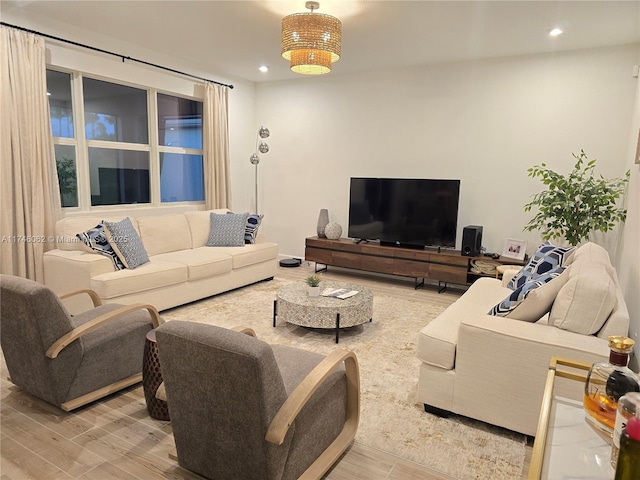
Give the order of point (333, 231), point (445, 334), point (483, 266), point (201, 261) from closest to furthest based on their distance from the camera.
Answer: point (445, 334) < point (201, 261) < point (483, 266) < point (333, 231)

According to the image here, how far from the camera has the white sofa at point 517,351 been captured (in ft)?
6.75

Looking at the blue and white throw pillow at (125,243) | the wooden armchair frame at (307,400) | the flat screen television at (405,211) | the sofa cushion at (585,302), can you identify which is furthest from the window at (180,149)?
the sofa cushion at (585,302)

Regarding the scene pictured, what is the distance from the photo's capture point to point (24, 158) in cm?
400

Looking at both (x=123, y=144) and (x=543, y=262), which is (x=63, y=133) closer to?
(x=123, y=144)

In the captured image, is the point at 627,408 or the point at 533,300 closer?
the point at 627,408

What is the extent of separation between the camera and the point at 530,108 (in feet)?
15.7

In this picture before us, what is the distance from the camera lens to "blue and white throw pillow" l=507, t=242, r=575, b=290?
303 centimetres

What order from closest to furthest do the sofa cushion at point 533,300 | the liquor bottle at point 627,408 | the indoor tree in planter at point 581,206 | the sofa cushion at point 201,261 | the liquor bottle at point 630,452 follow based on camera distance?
1. the liquor bottle at point 630,452
2. the liquor bottle at point 627,408
3. the sofa cushion at point 533,300
4. the indoor tree in planter at point 581,206
5. the sofa cushion at point 201,261

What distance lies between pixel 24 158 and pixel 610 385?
4.70 meters

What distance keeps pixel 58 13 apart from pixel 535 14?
4285 millimetres

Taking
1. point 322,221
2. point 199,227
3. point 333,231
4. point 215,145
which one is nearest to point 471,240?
point 333,231

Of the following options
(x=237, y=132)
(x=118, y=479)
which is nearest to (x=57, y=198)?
(x=237, y=132)

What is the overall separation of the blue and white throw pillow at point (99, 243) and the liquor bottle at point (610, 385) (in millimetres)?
3739

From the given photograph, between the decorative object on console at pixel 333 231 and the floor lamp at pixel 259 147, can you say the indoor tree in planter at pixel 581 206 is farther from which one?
the floor lamp at pixel 259 147
